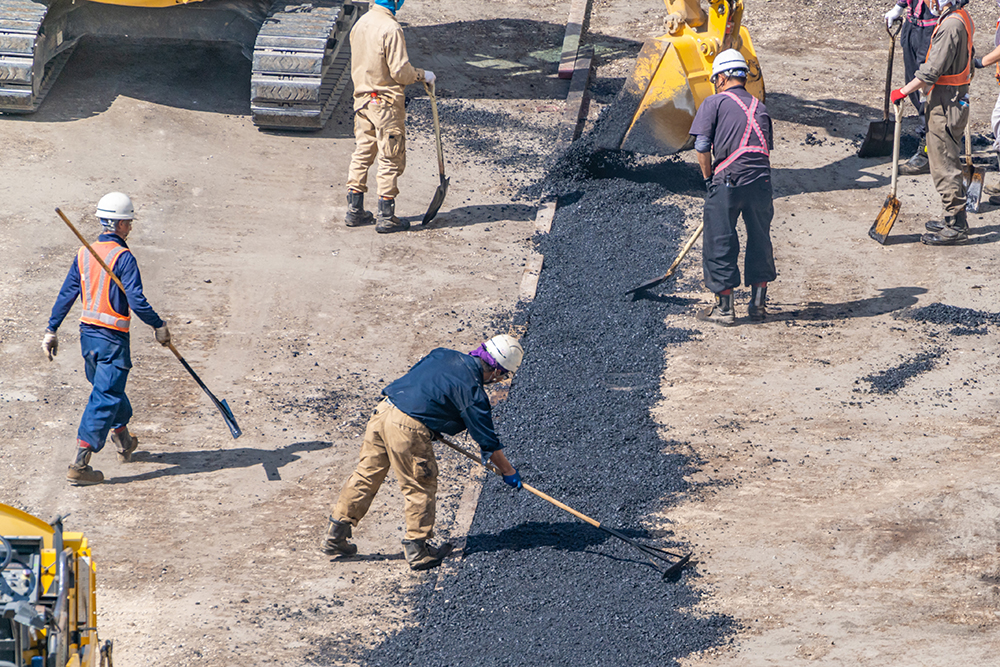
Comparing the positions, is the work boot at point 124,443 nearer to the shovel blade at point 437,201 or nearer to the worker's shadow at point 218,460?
the worker's shadow at point 218,460

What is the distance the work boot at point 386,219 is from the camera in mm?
11008

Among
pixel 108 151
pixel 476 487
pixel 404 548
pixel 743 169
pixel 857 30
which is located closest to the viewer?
pixel 404 548

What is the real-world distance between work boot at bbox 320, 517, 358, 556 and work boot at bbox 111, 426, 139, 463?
5.58 ft

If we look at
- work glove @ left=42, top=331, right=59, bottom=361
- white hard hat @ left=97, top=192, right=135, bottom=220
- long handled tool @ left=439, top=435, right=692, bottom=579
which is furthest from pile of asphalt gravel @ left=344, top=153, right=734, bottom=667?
white hard hat @ left=97, top=192, right=135, bottom=220

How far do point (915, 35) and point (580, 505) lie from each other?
23.9ft

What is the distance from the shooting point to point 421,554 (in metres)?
7.05

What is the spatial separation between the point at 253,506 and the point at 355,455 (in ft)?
2.84

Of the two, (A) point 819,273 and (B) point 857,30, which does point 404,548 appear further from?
(B) point 857,30

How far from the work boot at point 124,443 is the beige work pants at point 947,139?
749cm

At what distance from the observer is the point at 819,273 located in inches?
408

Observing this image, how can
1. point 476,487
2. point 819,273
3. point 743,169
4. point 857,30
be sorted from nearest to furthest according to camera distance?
point 476,487 < point 743,169 < point 819,273 < point 857,30

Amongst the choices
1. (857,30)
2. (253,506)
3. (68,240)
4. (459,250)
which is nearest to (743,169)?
(459,250)

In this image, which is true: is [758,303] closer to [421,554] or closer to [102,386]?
[421,554]

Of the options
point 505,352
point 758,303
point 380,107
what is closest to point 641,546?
point 505,352
